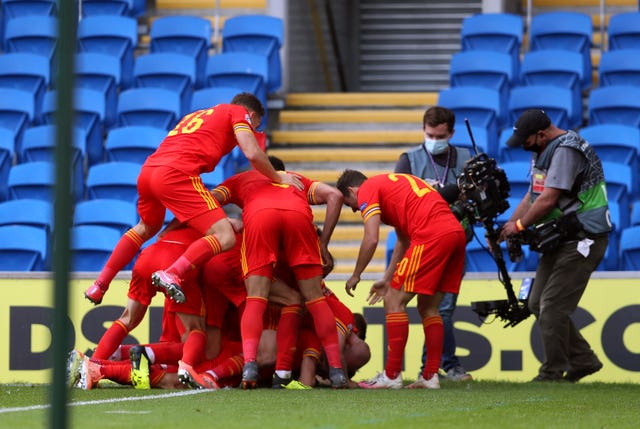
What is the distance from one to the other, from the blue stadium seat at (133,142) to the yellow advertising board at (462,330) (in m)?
3.46

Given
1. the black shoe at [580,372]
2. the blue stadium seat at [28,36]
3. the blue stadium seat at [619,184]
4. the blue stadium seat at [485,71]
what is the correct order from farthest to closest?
the blue stadium seat at [28,36] < the blue stadium seat at [485,71] < the blue stadium seat at [619,184] < the black shoe at [580,372]

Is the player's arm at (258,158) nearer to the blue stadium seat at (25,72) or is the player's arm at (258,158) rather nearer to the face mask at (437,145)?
the face mask at (437,145)

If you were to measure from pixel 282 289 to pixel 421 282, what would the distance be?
2.88 ft

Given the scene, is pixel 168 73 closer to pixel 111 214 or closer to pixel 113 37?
pixel 113 37

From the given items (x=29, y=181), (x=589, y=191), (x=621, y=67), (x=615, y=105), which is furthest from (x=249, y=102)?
(x=621, y=67)

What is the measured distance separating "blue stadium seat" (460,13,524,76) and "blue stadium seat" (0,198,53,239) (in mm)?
5297

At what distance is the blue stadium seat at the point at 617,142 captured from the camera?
12492mm

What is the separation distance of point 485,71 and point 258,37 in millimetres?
2647

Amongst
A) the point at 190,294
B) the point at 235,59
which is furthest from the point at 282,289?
the point at 235,59

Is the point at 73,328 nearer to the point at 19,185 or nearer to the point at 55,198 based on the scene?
the point at 19,185

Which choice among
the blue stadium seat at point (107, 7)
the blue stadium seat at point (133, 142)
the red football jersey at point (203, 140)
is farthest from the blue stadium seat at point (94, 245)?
the blue stadium seat at point (107, 7)

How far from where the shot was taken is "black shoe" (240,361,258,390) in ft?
25.9

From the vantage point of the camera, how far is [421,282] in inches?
323

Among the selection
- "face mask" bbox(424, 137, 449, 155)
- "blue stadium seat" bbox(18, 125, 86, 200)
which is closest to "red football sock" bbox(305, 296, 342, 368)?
"face mask" bbox(424, 137, 449, 155)
